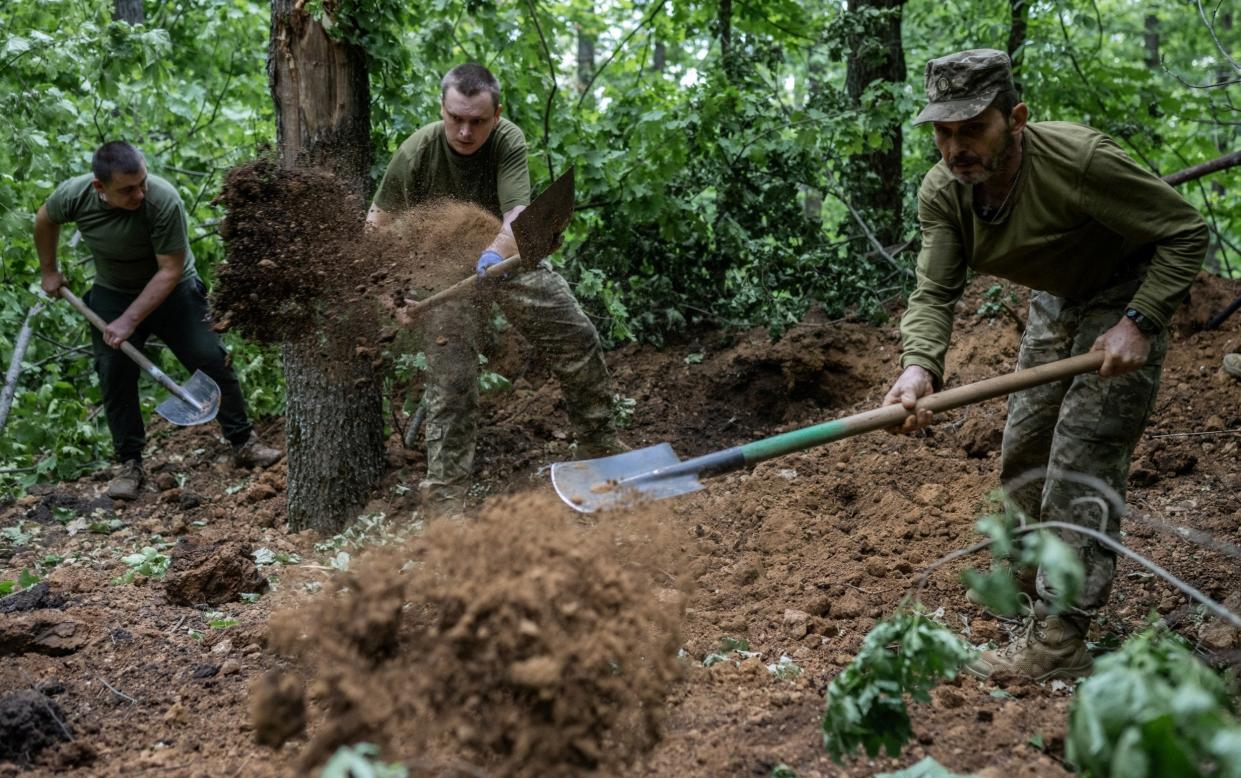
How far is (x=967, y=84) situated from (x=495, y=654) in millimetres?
2383

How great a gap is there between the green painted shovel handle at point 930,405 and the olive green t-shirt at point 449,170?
8.15 ft

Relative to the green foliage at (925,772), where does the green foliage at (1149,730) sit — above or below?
above

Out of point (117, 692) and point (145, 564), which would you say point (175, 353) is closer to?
point (145, 564)

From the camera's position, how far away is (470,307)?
17.2 feet

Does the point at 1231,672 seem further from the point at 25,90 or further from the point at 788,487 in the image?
the point at 25,90

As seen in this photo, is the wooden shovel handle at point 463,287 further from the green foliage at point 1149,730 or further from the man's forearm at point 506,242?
the green foliage at point 1149,730

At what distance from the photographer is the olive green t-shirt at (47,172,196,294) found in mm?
6031

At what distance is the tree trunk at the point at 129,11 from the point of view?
810 cm

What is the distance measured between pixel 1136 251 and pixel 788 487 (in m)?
2.25

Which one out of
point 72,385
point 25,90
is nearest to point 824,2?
point 25,90

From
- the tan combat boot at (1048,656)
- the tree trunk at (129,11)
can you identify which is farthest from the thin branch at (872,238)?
the tree trunk at (129,11)

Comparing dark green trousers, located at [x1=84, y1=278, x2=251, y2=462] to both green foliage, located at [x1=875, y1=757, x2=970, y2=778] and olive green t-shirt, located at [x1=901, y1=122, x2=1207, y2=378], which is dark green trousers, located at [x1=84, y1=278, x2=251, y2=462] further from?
green foliage, located at [x1=875, y1=757, x2=970, y2=778]

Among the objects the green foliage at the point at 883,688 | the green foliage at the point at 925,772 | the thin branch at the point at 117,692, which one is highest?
the green foliage at the point at 883,688

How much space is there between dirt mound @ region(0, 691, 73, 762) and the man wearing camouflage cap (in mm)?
2802
